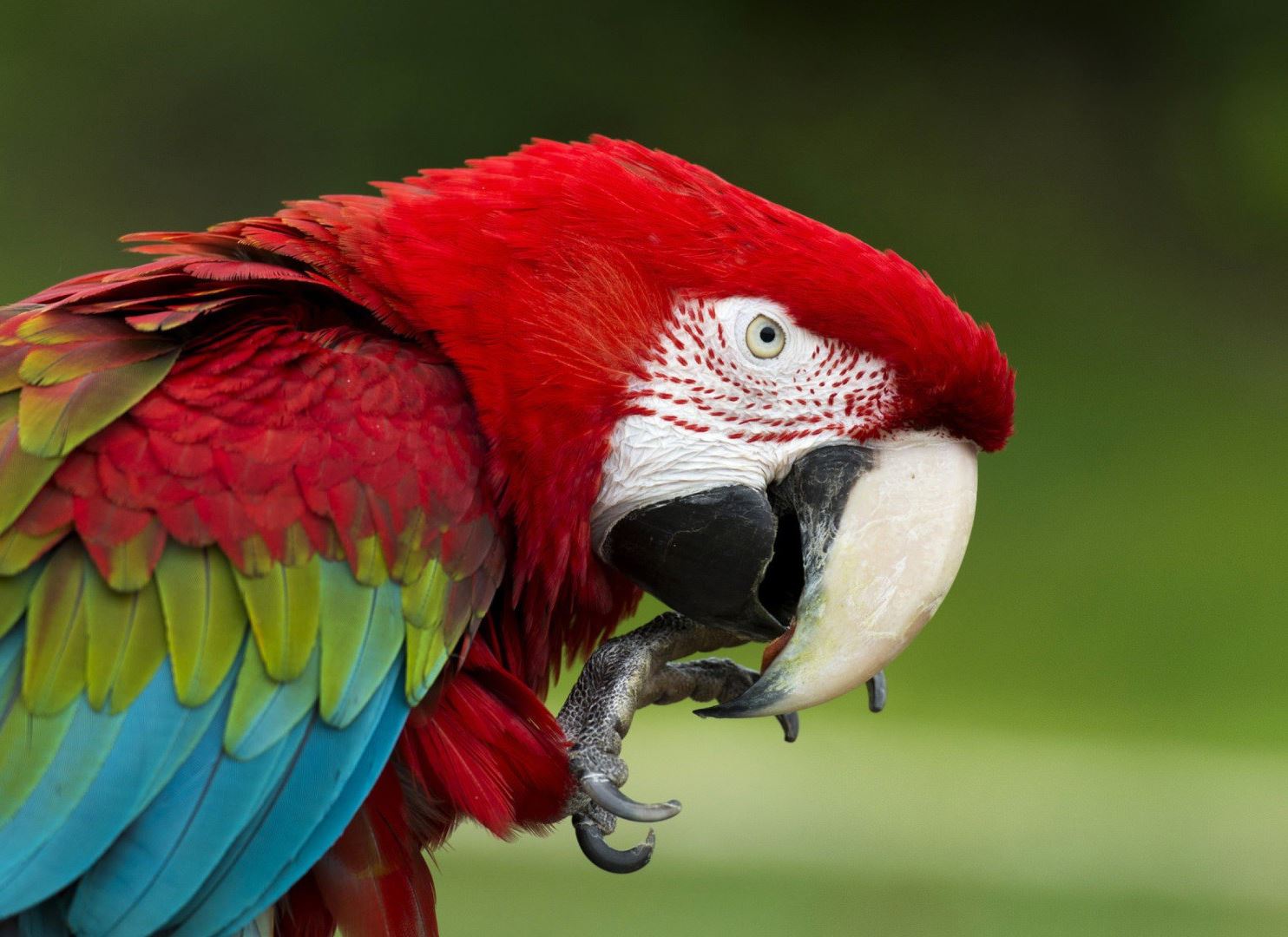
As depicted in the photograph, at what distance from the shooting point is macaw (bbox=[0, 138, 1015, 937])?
3.22 feet

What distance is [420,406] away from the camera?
106 centimetres

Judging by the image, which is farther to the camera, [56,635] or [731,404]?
[731,404]

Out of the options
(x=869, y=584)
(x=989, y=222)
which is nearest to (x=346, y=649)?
(x=869, y=584)

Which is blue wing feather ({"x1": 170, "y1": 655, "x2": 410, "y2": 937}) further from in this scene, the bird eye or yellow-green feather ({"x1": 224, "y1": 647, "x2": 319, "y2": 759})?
the bird eye

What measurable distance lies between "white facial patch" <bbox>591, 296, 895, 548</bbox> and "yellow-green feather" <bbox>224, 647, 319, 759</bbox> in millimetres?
272

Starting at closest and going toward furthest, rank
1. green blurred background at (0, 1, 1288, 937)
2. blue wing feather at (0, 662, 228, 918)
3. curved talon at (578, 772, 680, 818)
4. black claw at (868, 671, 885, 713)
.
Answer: blue wing feather at (0, 662, 228, 918) < curved talon at (578, 772, 680, 818) < black claw at (868, 671, 885, 713) < green blurred background at (0, 1, 1288, 937)

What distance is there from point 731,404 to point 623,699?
255 millimetres

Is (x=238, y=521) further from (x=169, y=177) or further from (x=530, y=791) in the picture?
(x=169, y=177)

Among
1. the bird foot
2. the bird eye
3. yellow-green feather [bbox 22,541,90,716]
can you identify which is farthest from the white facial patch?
yellow-green feather [bbox 22,541,90,716]

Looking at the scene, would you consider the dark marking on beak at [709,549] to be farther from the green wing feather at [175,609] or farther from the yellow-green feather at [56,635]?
the yellow-green feather at [56,635]

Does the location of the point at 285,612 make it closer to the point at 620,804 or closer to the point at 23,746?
the point at 23,746

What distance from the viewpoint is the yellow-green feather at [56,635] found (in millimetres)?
971

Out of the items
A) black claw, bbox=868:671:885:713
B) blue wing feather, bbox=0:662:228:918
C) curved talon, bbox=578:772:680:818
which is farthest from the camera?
black claw, bbox=868:671:885:713

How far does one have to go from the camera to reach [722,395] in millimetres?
1144
